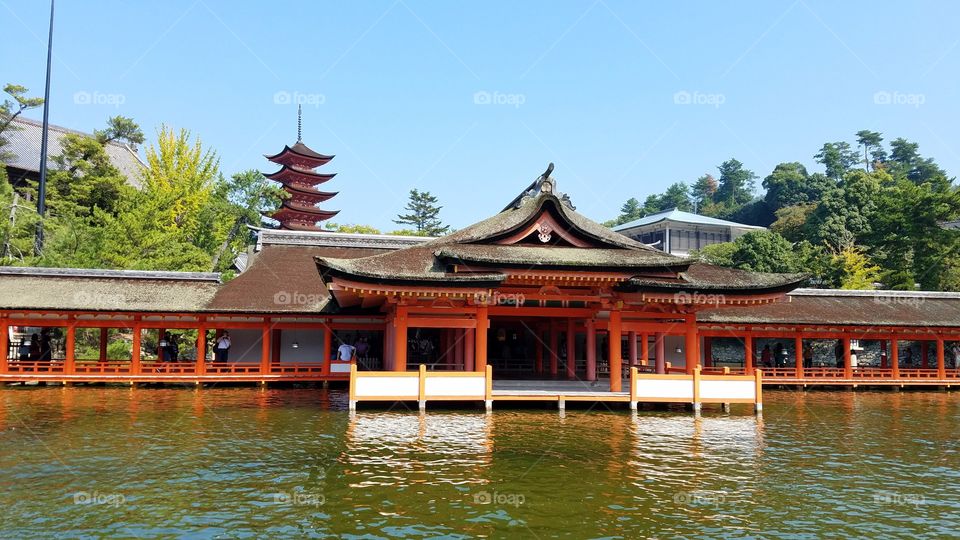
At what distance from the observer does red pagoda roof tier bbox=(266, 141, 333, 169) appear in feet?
223

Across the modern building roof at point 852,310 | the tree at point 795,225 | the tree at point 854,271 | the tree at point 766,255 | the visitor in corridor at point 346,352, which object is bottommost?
the visitor in corridor at point 346,352

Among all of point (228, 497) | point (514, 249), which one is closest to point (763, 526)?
point (228, 497)

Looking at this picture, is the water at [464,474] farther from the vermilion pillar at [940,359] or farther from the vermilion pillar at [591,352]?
the vermilion pillar at [940,359]

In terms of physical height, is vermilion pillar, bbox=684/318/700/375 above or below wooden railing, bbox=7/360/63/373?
above

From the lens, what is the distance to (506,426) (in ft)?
62.3

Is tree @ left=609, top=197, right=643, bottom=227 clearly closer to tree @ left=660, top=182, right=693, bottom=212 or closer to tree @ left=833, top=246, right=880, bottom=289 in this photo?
tree @ left=660, top=182, right=693, bottom=212

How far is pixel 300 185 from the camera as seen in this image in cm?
6962

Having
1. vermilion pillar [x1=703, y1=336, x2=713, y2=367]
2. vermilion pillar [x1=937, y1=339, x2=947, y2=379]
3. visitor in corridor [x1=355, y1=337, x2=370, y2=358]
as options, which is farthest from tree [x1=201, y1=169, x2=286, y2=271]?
vermilion pillar [x1=937, y1=339, x2=947, y2=379]

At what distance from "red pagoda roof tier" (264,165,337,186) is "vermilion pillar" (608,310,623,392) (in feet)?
167

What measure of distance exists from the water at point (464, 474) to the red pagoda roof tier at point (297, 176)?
48.6 metres

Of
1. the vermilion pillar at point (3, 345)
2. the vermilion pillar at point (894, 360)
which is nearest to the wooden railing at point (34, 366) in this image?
the vermilion pillar at point (3, 345)

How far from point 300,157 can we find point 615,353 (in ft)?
170

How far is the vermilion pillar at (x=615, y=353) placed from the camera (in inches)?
919

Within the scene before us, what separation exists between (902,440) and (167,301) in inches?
991
